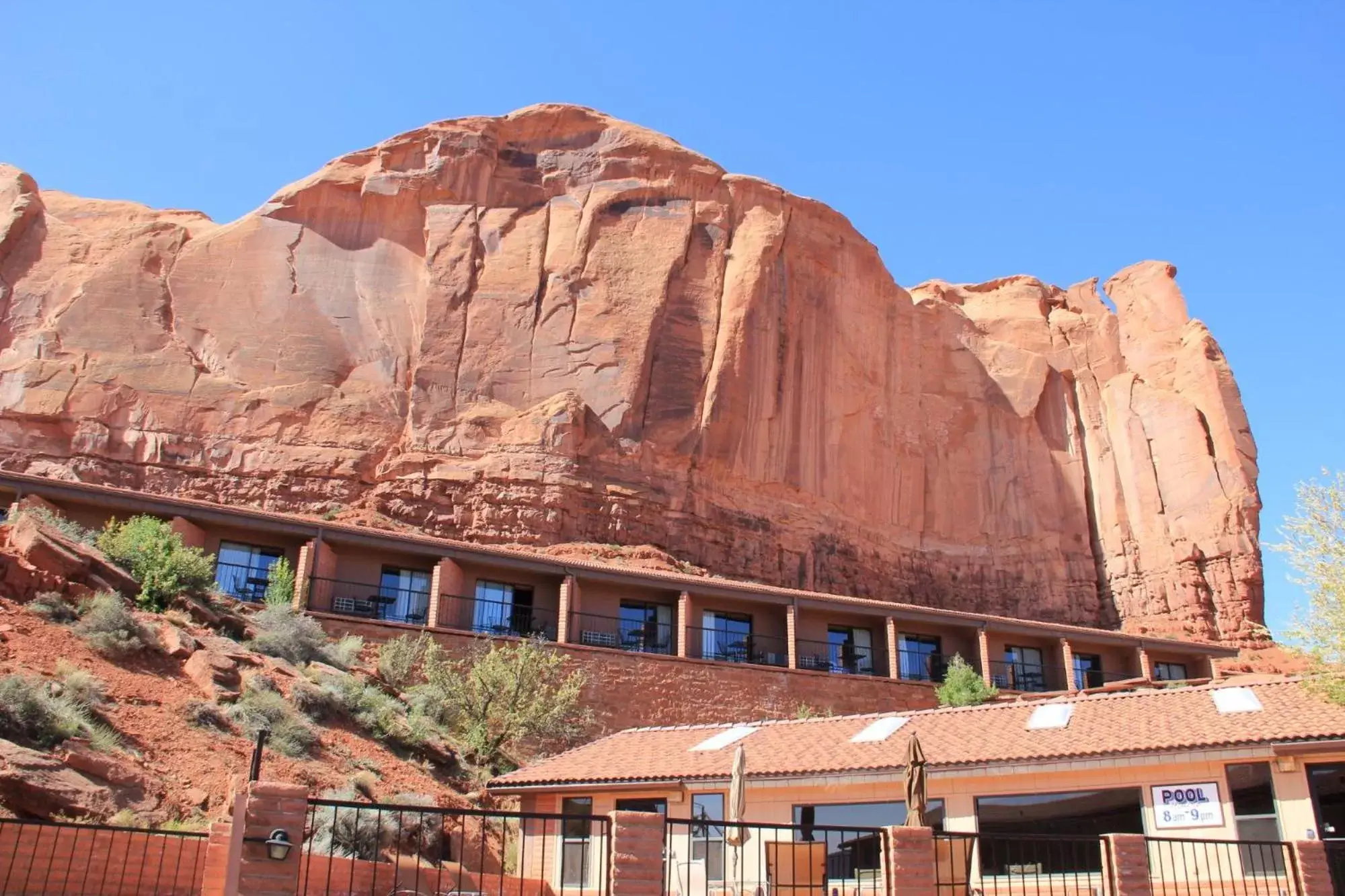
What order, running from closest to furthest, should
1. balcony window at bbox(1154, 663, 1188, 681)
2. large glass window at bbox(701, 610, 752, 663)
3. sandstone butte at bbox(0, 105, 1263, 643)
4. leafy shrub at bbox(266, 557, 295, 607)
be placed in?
leafy shrub at bbox(266, 557, 295, 607) < large glass window at bbox(701, 610, 752, 663) < balcony window at bbox(1154, 663, 1188, 681) < sandstone butte at bbox(0, 105, 1263, 643)

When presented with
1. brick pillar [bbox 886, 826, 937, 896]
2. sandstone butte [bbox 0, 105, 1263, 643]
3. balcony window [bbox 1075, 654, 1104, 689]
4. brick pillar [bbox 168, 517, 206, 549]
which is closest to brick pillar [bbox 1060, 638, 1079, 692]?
balcony window [bbox 1075, 654, 1104, 689]

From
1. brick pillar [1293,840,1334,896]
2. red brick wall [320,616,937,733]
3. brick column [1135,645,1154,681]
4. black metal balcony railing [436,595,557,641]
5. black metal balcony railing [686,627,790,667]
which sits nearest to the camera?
brick pillar [1293,840,1334,896]

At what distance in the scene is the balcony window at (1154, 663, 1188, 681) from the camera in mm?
41000

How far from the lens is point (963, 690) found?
33.1 meters

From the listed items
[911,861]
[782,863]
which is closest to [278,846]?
[911,861]

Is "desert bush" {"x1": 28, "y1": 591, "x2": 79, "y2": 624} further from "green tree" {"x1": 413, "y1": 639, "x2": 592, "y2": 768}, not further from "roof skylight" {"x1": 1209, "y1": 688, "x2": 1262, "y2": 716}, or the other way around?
"roof skylight" {"x1": 1209, "y1": 688, "x2": 1262, "y2": 716}

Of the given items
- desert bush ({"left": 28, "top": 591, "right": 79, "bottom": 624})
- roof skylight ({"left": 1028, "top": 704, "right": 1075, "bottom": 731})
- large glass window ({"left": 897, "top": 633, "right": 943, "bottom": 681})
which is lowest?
roof skylight ({"left": 1028, "top": 704, "right": 1075, "bottom": 731})

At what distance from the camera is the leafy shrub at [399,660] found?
26172mm

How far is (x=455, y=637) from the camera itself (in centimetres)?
2853

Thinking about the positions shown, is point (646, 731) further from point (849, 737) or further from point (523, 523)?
point (523, 523)

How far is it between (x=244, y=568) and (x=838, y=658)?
1741cm

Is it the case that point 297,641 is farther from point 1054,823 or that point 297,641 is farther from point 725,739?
point 1054,823

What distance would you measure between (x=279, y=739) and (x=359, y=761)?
141cm

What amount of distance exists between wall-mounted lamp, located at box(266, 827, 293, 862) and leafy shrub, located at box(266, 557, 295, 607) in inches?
718
